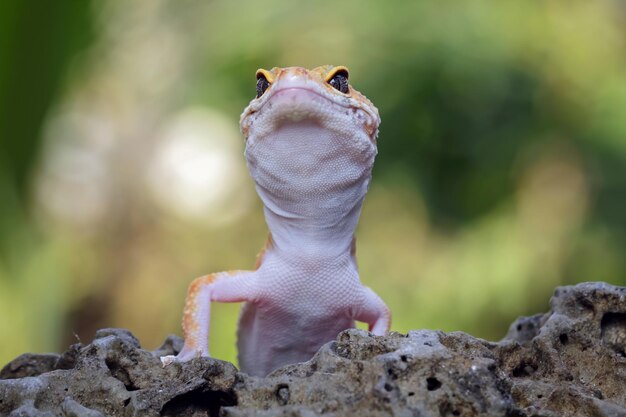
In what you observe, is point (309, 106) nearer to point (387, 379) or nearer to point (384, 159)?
point (387, 379)

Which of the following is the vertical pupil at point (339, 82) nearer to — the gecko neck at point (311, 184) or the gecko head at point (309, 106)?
the gecko head at point (309, 106)

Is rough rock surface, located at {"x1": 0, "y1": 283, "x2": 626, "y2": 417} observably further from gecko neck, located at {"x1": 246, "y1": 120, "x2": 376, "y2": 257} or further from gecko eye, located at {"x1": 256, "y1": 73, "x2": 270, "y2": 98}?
gecko eye, located at {"x1": 256, "y1": 73, "x2": 270, "y2": 98}

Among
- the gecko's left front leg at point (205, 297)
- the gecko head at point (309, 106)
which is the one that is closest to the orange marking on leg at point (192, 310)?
the gecko's left front leg at point (205, 297)

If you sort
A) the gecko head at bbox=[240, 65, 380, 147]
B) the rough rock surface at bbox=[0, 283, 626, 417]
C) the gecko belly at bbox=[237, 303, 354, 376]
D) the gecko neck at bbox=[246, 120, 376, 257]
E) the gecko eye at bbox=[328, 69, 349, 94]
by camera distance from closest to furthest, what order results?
the rough rock surface at bbox=[0, 283, 626, 417], the gecko head at bbox=[240, 65, 380, 147], the gecko neck at bbox=[246, 120, 376, 257], the gecko eye at bbox=[328, 69, 349, 94], the gecko belly at bbox=[237, 303, 354, 376]

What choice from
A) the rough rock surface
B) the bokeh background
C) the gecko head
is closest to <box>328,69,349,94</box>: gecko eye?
the gecko head

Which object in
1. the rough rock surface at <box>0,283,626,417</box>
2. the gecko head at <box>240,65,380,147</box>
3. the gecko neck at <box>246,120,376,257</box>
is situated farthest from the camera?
the gecko neck at <box>246,120,376,257</box>

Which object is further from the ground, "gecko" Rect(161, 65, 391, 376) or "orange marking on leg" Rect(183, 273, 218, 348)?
"gecko" Rect(161, 65, 391, 376)

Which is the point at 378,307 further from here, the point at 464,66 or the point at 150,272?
the point at 150,272
